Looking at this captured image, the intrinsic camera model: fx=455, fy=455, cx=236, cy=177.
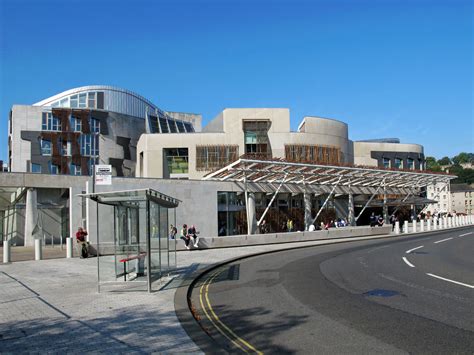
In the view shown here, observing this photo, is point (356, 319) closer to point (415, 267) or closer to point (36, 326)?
point (36, 326)

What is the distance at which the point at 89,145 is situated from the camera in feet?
207

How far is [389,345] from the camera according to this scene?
20.5 feet

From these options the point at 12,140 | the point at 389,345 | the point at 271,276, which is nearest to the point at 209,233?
the point at 271,276

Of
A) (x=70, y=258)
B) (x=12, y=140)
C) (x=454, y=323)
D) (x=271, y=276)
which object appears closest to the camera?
(x=454, y=323)

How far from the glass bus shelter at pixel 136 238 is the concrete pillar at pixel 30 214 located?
21624 millimetres

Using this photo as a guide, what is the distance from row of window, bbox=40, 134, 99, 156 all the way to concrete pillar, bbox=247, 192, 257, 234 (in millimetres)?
32717

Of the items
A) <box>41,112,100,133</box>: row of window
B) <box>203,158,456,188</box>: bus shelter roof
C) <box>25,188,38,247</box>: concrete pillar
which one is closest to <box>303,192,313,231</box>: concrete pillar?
<box>203,158,456,188</box>: bus shelter roof

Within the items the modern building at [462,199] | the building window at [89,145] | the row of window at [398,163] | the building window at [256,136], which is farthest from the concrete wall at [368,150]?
the modern building at [462,199]

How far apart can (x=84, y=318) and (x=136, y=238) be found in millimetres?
5610

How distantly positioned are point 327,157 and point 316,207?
31.6ft

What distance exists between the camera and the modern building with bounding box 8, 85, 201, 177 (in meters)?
60.3

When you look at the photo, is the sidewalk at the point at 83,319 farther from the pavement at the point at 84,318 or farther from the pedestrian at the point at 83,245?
the pedestrian at the point at 83,245

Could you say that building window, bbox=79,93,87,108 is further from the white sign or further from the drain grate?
the drain grate

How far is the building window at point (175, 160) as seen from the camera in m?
54.0
